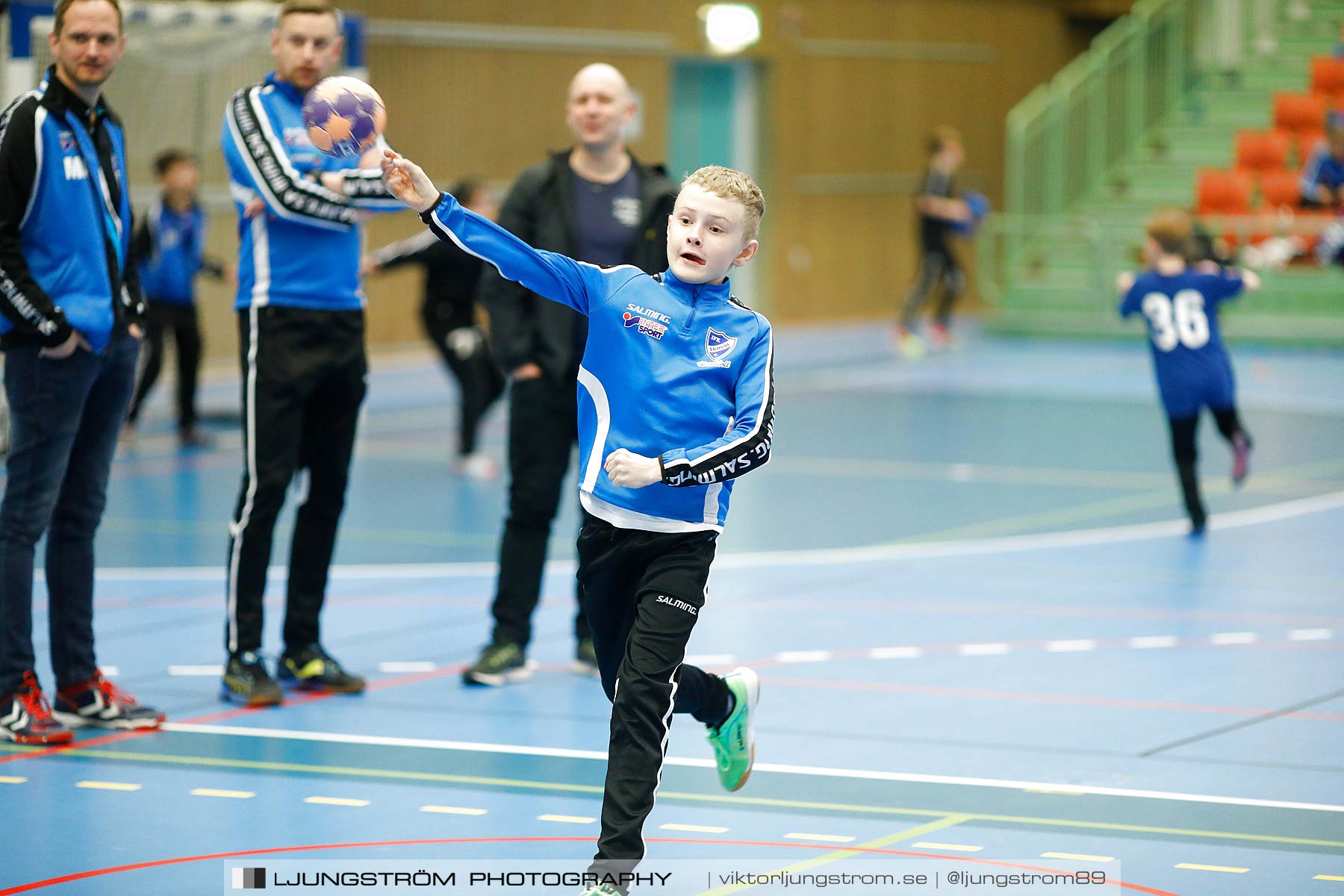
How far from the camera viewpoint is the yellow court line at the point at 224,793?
5180mm

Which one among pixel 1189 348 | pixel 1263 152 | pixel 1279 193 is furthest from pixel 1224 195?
pixel 1189 348

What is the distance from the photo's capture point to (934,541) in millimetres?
9844

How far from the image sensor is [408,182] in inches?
171

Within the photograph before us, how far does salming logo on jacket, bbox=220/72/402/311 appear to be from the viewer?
19.8ft

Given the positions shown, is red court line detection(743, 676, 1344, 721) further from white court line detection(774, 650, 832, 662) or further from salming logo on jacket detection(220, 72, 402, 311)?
salming logo on jacket detection(220, 72, 402, 311)

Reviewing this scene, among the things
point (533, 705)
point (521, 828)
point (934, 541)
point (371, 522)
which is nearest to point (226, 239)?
point (371, 522)

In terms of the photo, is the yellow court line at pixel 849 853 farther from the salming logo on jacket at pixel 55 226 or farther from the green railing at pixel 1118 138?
the green railing at pixel 1118 138

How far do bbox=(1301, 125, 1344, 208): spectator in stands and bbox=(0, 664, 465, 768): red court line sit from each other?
15996 mm

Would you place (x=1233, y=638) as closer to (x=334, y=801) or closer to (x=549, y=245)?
(x=549, y=245)

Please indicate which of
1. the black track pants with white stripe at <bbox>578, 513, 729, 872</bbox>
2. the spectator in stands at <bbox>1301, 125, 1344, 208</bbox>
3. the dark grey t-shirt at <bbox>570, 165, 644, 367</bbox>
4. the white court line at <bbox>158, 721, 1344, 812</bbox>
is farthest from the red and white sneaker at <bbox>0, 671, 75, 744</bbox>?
the spectator in stands at <bbox>1301, 125, 1344, 208</bbox>

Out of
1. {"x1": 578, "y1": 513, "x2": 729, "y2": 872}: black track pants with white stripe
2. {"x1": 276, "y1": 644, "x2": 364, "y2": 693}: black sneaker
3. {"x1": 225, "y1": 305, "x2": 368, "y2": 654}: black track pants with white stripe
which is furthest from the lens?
{"x1": 276, "y1": 644, "x2": 364, "y2": 693}: black sneaker

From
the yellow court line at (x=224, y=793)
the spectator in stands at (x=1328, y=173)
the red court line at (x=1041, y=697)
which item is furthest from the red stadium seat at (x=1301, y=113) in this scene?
the yellow court line at (x=224, y=793)

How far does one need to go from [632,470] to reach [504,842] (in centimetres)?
115

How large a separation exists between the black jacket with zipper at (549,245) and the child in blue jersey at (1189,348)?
4.28 m
